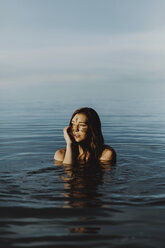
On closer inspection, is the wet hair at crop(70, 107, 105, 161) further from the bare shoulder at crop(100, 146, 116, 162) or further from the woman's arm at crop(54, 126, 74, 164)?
the woman's arm at crop(54, 126, 74, 164)

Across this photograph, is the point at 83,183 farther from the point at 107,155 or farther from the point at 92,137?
the point at 107,155

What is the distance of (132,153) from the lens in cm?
942

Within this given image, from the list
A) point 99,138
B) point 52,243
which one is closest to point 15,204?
point 52,243

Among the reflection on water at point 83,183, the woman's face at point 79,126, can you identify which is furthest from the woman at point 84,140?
the reflection on water at point 83,183

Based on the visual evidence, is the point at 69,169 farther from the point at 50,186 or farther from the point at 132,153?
the point at 132,153

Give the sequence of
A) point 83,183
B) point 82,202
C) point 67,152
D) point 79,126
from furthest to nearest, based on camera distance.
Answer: point 67,152, point 79,126, point 83,183, point 82,202

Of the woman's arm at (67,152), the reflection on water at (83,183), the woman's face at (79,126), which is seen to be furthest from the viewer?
the woman's arm at (67,152)

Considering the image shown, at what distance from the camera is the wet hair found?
22.7 ft

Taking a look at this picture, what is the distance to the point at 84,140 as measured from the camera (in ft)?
23.5

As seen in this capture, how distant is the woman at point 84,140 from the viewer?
6.89m

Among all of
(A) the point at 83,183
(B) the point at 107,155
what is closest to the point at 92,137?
(B) the point at 107,155

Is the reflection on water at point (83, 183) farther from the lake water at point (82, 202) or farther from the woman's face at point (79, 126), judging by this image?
the woman's face at point (79, 126)

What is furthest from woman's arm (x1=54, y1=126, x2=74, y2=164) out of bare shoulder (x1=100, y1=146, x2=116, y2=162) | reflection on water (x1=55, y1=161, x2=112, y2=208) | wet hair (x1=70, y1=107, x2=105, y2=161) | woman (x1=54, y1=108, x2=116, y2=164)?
bare shoulder (x1=100, y1=146, x2=116, y2=162)

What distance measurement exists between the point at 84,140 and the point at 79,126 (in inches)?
17.7
